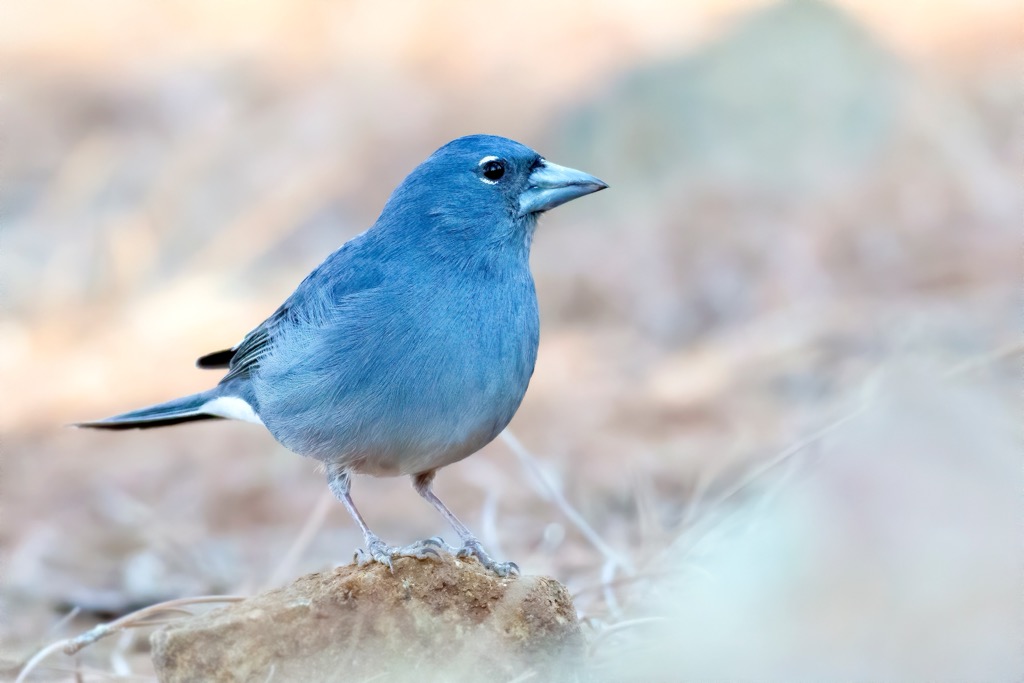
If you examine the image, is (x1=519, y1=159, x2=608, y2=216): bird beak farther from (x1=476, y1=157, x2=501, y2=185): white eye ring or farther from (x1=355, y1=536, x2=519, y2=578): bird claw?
(x1=355, y1=536, x2=519, y2=578): bird claw

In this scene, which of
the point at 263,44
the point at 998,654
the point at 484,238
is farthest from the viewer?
the point at 263,44

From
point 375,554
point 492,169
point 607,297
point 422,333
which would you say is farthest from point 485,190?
point 607,297

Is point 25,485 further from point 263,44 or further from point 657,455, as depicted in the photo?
point 263,44

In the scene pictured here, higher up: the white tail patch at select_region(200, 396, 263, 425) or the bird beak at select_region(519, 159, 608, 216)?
the bird beak at select_region(519, 159, 608, 216)

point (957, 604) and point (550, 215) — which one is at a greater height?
point (550, 215)

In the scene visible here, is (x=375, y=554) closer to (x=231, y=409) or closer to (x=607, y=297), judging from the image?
(x=231, y=409)

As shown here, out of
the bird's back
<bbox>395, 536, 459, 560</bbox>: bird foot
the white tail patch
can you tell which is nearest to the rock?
<bbox>395, 536, 459, 560</bbox>: bird foot

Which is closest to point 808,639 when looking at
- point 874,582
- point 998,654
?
point 874,582
